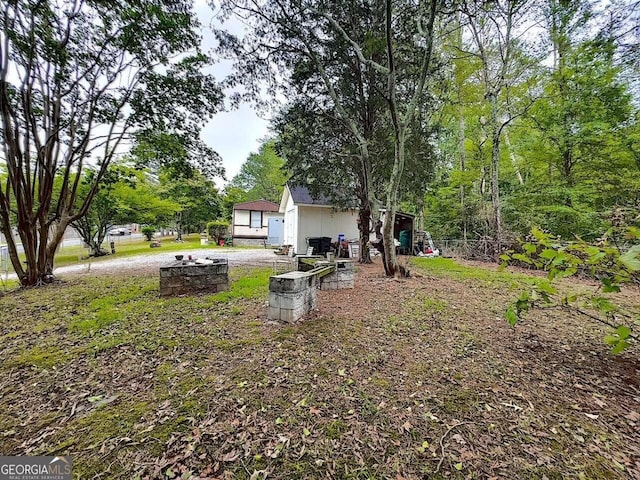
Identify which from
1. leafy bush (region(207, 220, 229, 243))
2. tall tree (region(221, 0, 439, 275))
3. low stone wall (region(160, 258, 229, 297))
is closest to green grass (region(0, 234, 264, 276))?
leafy bush (region(207, 220, 229, 243))

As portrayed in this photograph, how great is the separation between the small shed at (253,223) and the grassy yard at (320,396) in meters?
16.0

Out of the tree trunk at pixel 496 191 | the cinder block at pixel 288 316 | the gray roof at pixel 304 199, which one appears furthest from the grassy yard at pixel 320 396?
the gray roof at pixel 304 199

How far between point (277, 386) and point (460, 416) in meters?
1.44

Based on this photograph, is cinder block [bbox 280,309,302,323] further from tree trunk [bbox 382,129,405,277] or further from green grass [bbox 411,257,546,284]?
green grass [bbox 411,257,546,284]

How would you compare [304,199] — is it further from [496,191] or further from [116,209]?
[116,209]

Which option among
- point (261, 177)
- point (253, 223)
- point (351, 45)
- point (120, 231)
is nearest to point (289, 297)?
point (351, 45)

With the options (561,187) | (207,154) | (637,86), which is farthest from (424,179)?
(207,154)

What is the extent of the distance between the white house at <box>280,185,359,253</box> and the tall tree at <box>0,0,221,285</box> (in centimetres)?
579

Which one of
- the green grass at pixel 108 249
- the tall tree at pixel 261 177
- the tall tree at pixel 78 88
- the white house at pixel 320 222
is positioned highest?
the tall tree at pixel 261 177

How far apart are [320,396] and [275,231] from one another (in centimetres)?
1769

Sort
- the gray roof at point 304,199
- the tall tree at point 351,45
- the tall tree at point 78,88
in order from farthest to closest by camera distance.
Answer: the gray roof at point 304,199 → the tall tree at point 351,45 → the tall tree at point 78,88

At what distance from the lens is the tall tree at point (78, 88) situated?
5.32m

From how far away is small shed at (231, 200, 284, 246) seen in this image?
65.9 ft

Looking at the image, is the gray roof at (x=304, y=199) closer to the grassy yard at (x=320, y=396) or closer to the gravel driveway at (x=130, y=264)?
the gravel driveway at (x=130, y=264)
